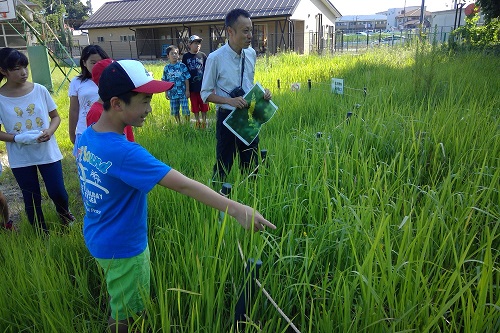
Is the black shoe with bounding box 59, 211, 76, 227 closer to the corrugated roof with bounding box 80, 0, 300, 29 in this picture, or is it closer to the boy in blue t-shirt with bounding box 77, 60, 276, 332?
the boy in blue t-shirt with bounding box 77, 60, 276, 332

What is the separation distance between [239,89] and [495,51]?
8783mm

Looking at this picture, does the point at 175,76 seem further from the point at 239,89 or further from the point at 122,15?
the point at 122,15

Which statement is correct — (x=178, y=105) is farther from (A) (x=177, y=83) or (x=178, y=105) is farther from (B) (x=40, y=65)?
(B) (x=40, y=65)

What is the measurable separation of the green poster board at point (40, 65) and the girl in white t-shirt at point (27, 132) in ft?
27.8

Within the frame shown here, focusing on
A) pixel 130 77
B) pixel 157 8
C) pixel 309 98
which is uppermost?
pixel 157 8

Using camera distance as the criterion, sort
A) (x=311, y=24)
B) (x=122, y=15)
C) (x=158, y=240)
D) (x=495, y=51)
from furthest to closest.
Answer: (x=122, y=15) → (x=311, y=24) → (x=495, y=51) → (x=158, y=240)

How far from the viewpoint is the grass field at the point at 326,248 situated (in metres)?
1.29

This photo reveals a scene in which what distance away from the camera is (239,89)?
9.88ft

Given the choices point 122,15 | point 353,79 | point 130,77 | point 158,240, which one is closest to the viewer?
point 130,77

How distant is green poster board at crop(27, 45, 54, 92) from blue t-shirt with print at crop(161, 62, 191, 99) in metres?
5.92

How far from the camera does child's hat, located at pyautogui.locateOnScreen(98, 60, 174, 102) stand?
1.27 metres

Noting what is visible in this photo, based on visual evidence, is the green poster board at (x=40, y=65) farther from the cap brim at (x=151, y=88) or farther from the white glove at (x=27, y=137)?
the cap brim at (x=151, y=88)

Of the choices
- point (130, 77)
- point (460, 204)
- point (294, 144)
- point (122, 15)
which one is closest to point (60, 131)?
point (294, 144)

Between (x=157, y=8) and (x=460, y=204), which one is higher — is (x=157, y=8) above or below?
above
